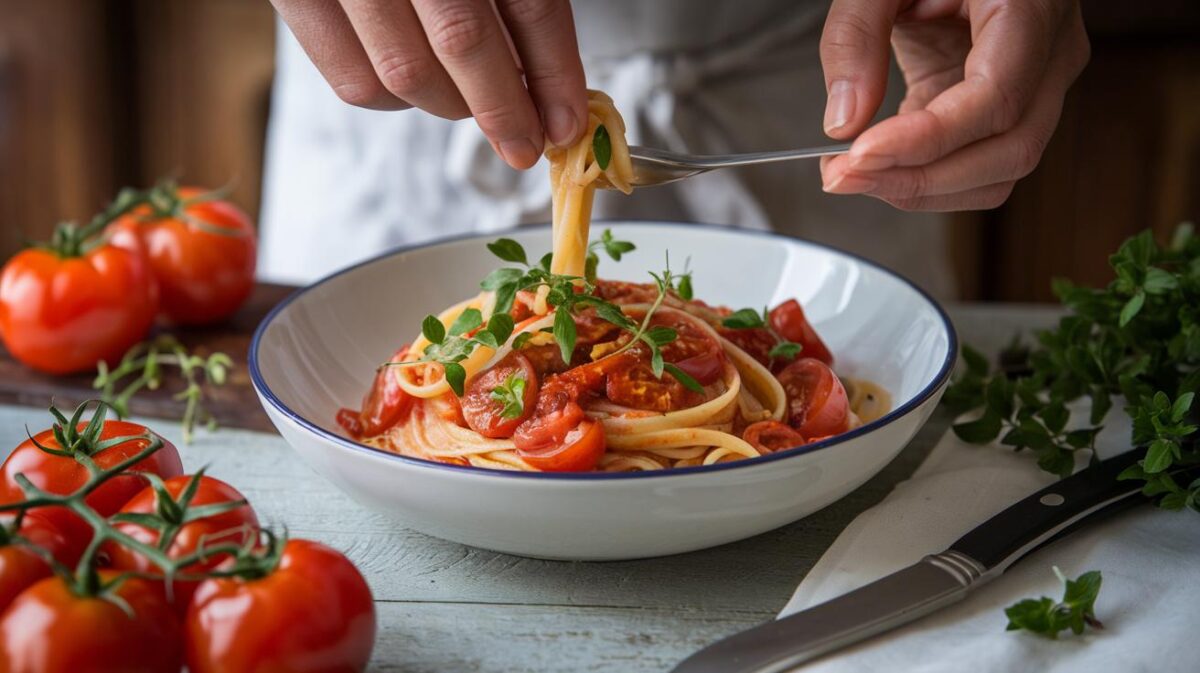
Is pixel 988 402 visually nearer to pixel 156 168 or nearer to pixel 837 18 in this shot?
pixel 837 18

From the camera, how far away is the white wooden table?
1650 mm

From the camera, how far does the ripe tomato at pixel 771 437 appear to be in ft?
6.78

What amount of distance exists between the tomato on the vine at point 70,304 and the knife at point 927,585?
1.78 metres

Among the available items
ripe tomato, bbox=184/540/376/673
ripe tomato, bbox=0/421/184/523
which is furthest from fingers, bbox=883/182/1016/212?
ripe tomato, bbox=0/421/184/523

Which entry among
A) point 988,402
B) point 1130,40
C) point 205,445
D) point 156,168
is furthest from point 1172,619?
point 156,168

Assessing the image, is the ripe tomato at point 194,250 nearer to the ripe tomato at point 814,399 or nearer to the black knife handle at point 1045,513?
the ripe tomato at point 814,399

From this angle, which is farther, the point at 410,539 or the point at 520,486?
the point at 410,539

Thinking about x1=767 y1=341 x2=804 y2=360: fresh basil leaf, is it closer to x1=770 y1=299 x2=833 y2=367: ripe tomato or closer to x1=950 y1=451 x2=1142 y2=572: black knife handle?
x1=770 y1=299 x2=833 y2=367: ripe tomato

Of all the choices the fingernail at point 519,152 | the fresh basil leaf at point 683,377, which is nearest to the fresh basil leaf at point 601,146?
the fingernail at point 519,152

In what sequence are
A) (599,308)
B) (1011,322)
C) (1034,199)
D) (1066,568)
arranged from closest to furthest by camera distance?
1. (1066,568)
2. (599,308)
3. (1011,322)
4. (1034,199)

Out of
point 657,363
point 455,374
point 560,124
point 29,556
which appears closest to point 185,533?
point 29,556

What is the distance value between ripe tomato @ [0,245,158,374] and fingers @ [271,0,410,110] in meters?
1.02

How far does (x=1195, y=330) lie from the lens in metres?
2.16

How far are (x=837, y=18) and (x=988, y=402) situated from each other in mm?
770
